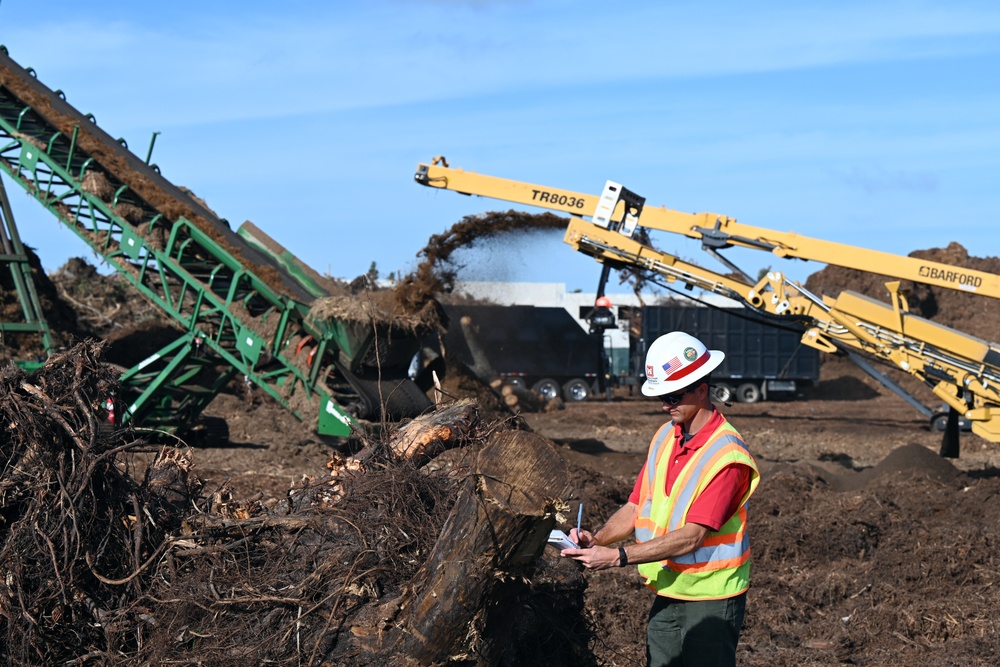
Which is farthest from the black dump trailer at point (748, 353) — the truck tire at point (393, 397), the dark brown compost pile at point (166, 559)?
the dark brown compost pile at point (166, 559)

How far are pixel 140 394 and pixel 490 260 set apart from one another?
4894 millimetres

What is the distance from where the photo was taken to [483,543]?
410 centimetres

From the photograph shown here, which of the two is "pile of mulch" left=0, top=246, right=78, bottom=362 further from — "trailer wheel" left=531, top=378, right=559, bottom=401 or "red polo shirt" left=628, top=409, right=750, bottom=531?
"trailer wheel" left=531, top=378, right=559, bottom=401

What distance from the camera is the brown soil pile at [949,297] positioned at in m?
36.0

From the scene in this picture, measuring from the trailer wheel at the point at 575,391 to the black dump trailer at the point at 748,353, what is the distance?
5.15ft

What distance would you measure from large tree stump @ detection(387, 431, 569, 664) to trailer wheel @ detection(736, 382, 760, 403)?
26.6 m

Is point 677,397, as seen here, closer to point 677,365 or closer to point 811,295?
point 677,365

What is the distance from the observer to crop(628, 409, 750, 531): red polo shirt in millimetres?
4004

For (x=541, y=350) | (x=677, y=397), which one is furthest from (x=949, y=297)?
(x=677, y=397)

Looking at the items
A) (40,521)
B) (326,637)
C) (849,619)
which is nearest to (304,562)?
(326,637)

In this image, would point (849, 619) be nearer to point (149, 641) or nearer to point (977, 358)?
point (149, 641)

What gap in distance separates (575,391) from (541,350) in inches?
55.9

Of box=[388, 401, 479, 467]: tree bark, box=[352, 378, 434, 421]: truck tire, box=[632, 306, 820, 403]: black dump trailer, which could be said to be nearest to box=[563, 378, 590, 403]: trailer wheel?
box=[632, 306, 820, 403]: black dump trailer

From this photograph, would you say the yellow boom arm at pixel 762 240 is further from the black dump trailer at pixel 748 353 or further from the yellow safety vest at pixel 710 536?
the black dump trailer at pixel 748 353
